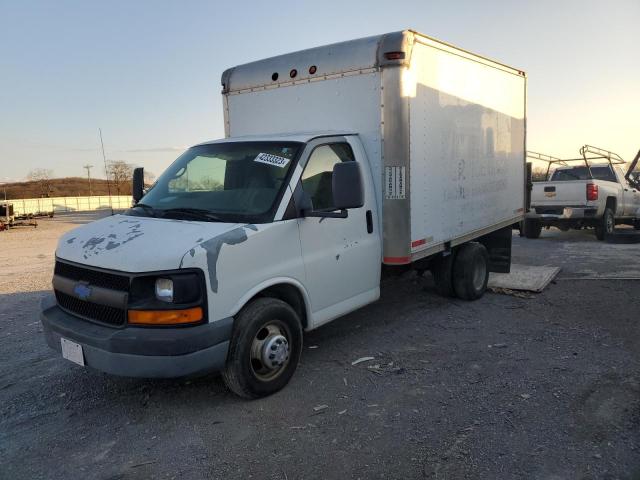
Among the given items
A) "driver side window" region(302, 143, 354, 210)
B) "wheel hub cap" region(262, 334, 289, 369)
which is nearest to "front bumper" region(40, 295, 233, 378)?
"wheel hub cap" region(262, 334, 289, 369)

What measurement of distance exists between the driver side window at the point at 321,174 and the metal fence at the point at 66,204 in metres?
30.4

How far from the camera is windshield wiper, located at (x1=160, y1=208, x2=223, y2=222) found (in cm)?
401

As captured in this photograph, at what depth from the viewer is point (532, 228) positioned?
14.0 meters

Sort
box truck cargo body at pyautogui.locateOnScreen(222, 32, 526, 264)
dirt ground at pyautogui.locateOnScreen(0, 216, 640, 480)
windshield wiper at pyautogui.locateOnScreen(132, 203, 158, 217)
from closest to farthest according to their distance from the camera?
dirt ground at pyautogui.locateOnScreen(0, 216, 640, 480)
windshield wiper at pyautogui.locateOnScreen(132, 203, 158, 217)
box truck cargo body at pyautogui.locateOnScreen(222, 32, 526, 264)

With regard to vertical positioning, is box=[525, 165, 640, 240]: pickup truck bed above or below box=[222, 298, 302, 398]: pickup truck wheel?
above

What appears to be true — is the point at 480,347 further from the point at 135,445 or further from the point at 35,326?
the point at 35,326

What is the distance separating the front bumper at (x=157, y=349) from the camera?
3.42 metres

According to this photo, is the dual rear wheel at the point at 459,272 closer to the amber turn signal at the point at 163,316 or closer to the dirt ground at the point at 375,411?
the dirt ground at the point at 375,411

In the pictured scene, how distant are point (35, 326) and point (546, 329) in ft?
20.1

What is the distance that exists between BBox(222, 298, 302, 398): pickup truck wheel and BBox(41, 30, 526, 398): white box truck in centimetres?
1

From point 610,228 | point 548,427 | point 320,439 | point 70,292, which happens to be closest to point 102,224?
point 70,292

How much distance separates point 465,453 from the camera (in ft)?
10.6

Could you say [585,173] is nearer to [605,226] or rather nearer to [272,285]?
[605,226]

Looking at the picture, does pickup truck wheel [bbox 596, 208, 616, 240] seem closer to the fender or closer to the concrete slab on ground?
the concrete slab on ground
